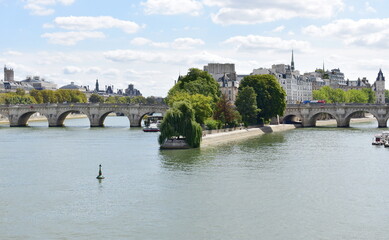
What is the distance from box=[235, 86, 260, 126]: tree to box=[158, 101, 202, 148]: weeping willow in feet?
102

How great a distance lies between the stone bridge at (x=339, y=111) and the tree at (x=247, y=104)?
28136mm

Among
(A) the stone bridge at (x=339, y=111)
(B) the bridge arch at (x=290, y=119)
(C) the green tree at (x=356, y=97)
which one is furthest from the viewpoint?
(C) the green tree at (x=356, y=97)

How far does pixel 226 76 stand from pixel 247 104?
55645mm

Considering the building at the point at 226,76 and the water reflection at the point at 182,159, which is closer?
the water reflection at the point at 182,159

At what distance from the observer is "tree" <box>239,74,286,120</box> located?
105 m

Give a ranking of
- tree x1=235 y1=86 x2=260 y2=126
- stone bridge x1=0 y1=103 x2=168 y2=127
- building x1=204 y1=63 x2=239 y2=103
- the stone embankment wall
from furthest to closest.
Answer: building x1=204 y1=63 x2=239 y2=103
stone bridge x1=0 y1=103 x2=168 y2=127
tree x1=235 y1=86 x2=260 y2=126
the stone embankment wall

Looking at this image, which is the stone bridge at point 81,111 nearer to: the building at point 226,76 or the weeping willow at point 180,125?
the building at point 226,76

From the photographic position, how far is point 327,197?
38219 mm

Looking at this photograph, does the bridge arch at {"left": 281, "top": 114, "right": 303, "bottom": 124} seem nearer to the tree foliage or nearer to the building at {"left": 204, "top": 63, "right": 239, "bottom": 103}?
the building at {"left": 204, "top": 63, "right": 239, "bottom": 103}

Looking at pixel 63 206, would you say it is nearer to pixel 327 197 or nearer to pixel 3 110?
pixel 327 197

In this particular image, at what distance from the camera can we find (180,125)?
65.7 metres

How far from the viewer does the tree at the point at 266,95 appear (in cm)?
10469

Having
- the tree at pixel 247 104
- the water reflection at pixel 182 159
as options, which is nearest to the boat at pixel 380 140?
the water reflection at pixel 182 159

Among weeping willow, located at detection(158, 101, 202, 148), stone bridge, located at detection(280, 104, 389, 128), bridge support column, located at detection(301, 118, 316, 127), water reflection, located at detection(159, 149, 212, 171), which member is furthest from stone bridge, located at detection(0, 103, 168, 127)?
water reflection, located at detection(159, 149, 212, 171)
